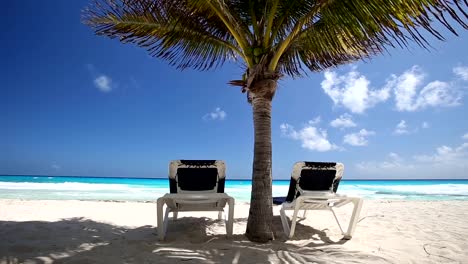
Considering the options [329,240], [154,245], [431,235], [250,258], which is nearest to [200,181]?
[154,245]

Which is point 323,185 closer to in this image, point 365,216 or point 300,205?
point 300,205

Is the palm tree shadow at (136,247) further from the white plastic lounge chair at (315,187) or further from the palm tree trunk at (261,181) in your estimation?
the white plastic lounge chair at (315,187)

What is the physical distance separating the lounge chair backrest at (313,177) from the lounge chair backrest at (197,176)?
1161 mm

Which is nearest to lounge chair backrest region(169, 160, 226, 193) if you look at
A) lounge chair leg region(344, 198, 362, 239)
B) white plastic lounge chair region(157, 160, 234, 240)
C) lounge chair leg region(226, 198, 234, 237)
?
white plastic lounge chair region(157, 160, 234, 240)

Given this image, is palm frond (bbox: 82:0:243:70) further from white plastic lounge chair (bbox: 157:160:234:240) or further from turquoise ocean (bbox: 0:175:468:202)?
turquoise ocean (bbox: 0:175:468:202)

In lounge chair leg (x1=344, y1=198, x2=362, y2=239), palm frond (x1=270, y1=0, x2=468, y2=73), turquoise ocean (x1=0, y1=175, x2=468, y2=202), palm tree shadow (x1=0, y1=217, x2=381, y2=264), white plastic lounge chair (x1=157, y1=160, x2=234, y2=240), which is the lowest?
turquoise ocean (x1=0, y1=175, x2=468, y2=202)

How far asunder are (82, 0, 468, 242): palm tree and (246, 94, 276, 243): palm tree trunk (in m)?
0.01

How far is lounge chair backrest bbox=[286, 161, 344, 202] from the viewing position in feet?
16.0

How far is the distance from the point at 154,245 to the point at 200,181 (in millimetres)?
1360

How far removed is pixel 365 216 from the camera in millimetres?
7012

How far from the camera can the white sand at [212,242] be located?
134 inches

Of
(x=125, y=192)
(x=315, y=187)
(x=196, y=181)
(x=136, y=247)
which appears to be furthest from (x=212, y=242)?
(x=125, y=192)

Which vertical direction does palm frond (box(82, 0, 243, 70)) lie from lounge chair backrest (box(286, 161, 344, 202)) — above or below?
above

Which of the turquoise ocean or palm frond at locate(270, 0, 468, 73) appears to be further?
the turquoise ocean
